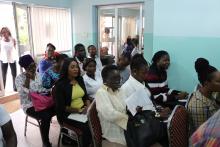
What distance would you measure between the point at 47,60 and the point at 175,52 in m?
2.15

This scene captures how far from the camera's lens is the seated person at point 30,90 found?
2576 millimetres

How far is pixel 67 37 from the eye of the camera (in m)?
6.04

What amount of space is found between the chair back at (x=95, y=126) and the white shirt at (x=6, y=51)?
3.60 metres

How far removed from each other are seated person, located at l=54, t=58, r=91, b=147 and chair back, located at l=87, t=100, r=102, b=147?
13.4 inches

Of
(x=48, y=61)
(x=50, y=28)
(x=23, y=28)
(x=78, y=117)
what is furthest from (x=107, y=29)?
(x=78, y=117)

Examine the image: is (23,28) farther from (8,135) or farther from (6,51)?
(8,135)

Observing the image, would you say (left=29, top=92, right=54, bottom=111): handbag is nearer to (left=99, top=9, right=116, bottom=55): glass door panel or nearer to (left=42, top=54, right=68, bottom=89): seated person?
(left=42, top=54, right=68, bottom=89): seated person

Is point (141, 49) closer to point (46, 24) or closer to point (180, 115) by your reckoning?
point (46, 24)

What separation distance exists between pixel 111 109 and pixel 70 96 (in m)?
0.71

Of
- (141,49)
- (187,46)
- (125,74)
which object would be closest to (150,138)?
(125,74)

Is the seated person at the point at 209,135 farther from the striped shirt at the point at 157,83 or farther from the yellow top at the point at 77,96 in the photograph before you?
the striped shirt at the point at 157,83

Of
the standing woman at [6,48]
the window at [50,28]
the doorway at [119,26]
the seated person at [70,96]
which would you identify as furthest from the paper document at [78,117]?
the window at [50,28]

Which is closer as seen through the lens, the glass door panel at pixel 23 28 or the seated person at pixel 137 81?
the seated person at pixel 137 81

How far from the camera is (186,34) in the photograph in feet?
10.9
